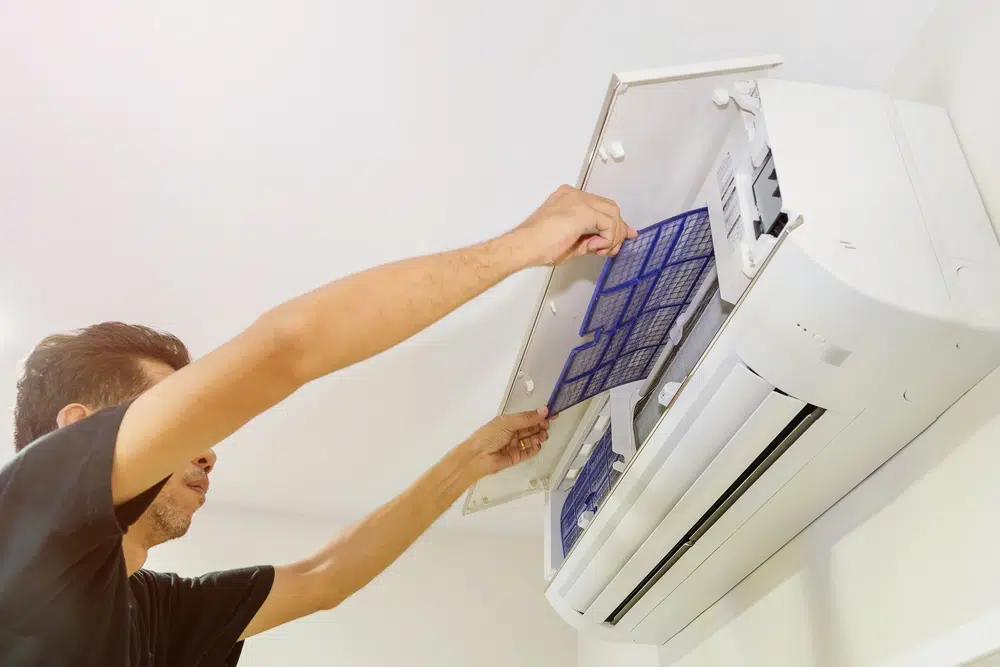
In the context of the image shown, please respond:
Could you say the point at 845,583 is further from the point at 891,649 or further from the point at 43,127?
the point at 43,127

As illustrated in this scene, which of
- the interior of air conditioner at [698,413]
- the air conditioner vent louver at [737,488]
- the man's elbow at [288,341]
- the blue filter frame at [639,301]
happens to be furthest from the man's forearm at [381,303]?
the air conditioner vent louver at [737,488]

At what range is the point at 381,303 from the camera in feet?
2.50

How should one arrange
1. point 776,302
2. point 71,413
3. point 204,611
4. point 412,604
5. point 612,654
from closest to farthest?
point 776,302 < point 71,413 < point 204,611 < point 612,654 < point 412,604

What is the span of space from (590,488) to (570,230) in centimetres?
69

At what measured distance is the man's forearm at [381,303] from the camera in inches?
28.5

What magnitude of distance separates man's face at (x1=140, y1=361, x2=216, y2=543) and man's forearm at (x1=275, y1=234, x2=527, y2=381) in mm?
356

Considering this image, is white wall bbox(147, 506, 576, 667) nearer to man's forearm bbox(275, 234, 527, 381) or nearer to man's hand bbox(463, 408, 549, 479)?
man's hand bbox(463, 408, 549, 479)

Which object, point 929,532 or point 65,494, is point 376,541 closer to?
point 65,494

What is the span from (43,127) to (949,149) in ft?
4.47

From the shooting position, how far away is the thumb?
4.60 feet

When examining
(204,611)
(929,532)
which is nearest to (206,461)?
(204,611)

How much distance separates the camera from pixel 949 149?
0.89 m

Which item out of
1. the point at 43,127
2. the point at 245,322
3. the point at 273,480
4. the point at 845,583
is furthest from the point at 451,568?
the point at 43,127

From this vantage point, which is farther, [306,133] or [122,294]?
[122,294]
